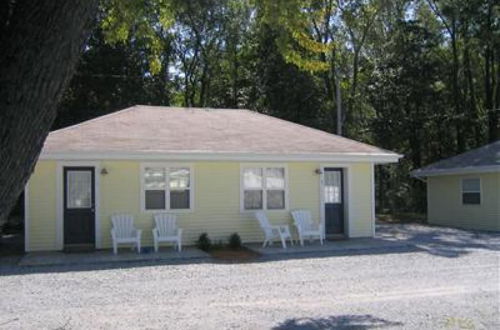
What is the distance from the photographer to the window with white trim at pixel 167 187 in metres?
15.4

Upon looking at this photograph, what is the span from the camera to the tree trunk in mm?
2195

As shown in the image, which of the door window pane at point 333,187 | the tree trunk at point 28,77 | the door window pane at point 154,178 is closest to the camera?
the tree trunk at point 28,77

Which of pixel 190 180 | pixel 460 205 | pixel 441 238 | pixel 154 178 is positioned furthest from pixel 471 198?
pixel 154 178

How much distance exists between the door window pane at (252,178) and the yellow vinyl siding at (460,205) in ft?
30.4

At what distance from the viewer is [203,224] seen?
15703 millimetres

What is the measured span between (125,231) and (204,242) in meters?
2.05

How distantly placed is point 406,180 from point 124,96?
17341 millimetres

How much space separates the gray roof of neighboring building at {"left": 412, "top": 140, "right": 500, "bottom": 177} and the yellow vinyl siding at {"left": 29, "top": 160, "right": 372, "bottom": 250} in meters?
5.67

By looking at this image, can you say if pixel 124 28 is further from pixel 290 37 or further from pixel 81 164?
pixel 81 164

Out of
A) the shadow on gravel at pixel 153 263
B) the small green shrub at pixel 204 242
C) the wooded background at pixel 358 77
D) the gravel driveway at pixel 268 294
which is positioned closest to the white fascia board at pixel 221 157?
→ the small green shrub at pixel 204 242

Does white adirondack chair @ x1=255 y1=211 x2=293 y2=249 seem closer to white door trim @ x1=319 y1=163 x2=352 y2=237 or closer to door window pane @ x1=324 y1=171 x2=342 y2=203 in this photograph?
white door trim @ x1=319 y1=163 x2=352 y2=237

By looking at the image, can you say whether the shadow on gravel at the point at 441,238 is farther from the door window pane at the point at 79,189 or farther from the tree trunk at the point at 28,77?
the tree trunk at the point at 28,77

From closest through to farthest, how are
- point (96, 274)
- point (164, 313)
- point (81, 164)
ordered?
point (164, 313) → point (96, 274) → point (81, 164)

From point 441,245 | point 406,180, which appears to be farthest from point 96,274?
point 406,180
